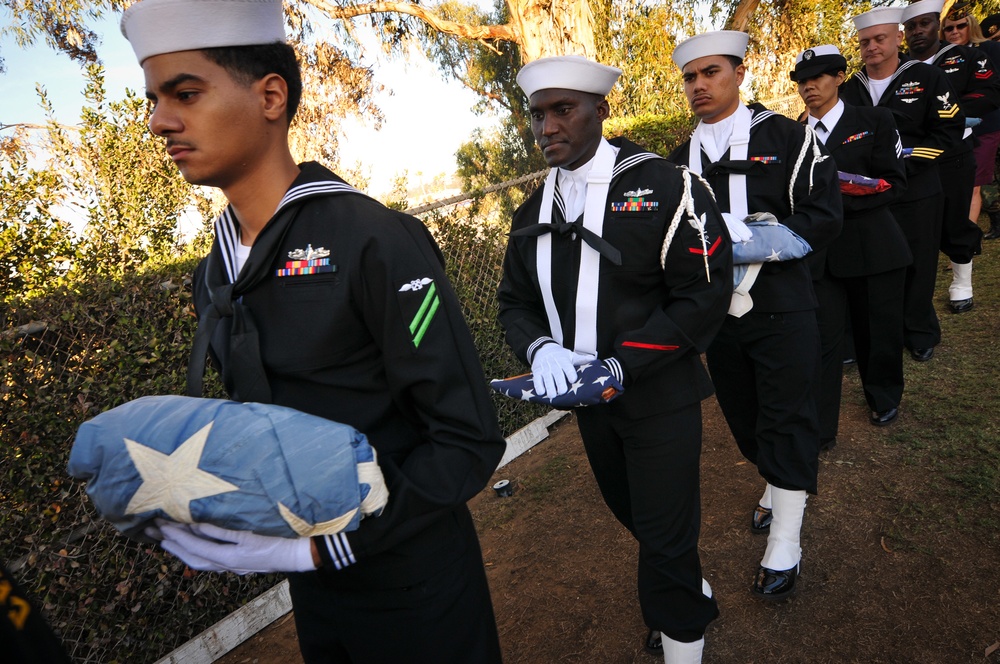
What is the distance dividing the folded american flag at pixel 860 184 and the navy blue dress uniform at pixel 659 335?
2104 mm

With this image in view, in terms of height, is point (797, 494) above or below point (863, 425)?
above

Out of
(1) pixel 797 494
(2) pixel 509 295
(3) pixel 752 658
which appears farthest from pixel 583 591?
(2) pixel 509 295

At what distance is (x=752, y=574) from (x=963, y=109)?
14.6ft

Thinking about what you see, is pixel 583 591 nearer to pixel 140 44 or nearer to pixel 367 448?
pixel 367 448

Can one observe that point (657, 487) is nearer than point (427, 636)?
No

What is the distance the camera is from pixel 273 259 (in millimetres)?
1538

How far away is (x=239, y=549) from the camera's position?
1.44m

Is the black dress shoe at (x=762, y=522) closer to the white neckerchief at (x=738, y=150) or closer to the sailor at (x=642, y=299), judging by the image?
the sailor at (x=642, y=299)

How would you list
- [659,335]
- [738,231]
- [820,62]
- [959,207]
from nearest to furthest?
[659,335] → [738,231] → [820,62] → [959,207]

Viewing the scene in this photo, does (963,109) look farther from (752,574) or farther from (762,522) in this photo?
(752,574)

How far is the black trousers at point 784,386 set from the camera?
3.32 m

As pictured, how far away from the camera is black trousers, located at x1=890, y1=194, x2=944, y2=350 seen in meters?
5.36

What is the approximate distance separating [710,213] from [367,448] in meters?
1.72

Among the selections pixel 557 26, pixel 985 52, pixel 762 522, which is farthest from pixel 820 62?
pixel 557 26
